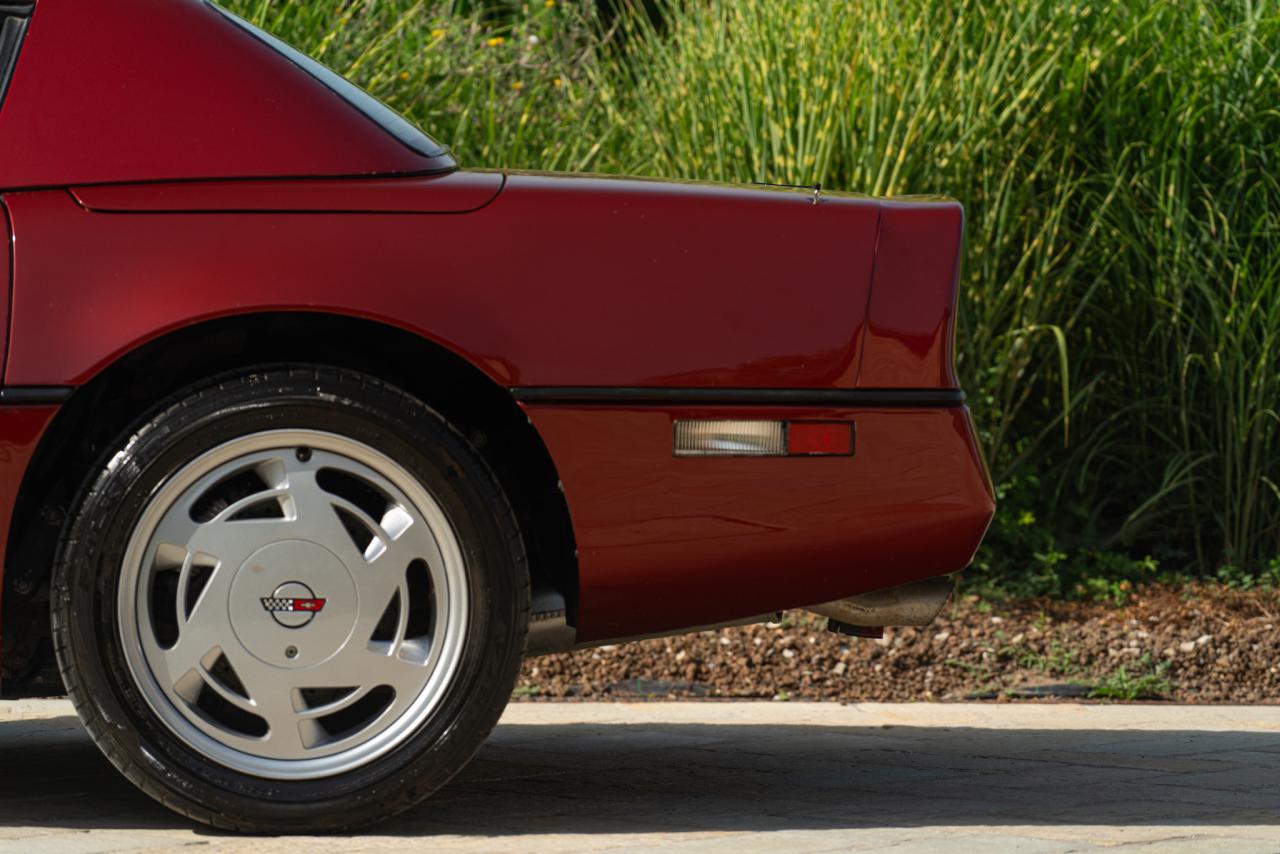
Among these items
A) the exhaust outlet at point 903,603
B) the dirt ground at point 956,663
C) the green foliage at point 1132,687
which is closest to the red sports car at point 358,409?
the exhaust outlet at point 903,603

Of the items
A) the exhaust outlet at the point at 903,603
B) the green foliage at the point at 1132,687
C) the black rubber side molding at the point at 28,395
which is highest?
the black rubber side molding at the point at 28,395

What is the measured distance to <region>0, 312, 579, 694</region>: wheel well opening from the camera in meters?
3.23

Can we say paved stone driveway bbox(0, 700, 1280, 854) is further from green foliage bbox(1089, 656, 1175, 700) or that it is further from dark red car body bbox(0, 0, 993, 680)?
dark red car body bbox(0, 0, 993, 680)

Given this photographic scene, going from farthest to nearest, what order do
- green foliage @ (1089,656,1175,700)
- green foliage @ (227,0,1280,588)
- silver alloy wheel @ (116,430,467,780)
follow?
green foliage @ (227,0,1280,588) < green foliage @ (1089,656,1175,700) < silver alloy wheel @ (116,430,467,780)

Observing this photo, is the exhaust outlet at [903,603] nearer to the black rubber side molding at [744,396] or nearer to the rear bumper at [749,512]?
the rear bumper at [749,512]

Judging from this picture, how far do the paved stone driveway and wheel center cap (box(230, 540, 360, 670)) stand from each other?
34 centimetres

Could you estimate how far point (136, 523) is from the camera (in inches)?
123

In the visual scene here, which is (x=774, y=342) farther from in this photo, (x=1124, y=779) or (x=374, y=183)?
(x=1124, y=779)

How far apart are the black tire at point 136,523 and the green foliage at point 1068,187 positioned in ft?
10.9

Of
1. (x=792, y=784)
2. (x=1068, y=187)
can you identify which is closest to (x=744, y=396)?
(x=792, y=784)

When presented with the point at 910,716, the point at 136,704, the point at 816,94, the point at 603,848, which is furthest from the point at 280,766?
the point at 816,94

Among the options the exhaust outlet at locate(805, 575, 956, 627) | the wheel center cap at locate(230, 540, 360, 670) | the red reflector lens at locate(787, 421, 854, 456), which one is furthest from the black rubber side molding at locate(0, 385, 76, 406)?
the exhaust outlet at locate(805, 575, 956, 627)

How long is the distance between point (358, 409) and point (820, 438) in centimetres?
83

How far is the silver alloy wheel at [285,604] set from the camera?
318 cm
